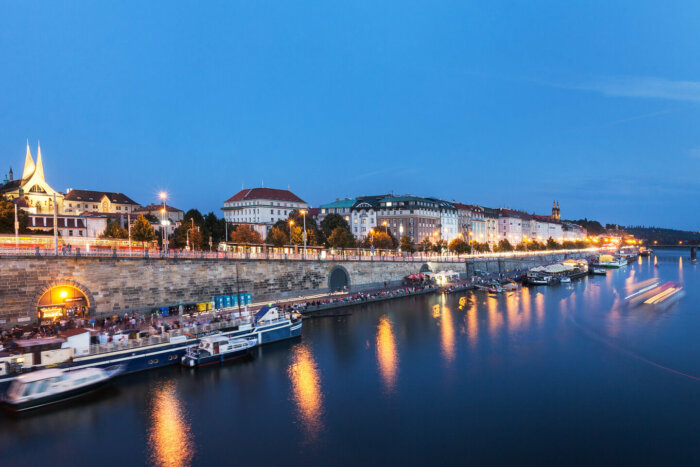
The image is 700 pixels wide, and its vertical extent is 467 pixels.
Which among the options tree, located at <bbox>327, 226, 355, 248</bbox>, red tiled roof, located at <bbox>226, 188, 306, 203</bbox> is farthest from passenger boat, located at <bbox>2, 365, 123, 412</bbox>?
red tiled roof, located at <bbox>226, 188, 306, 203</bbox>

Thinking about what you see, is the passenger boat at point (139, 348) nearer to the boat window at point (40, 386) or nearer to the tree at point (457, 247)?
the boat window at point (40, 386)

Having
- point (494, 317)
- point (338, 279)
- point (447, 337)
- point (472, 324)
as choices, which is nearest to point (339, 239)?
point (338, 279)

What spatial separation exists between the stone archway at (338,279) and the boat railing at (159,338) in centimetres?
1801

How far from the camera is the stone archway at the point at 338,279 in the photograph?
1827 inches

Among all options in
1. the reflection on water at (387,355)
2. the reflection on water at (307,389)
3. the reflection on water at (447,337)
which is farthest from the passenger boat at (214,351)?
the reflection on water at (447,337)

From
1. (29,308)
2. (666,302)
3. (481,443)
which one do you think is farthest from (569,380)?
(666,302)

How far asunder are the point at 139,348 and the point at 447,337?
19841mm

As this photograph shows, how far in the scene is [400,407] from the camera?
19.9 m

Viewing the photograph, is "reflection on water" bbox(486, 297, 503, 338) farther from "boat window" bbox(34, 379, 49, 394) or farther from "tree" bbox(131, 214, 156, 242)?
"tree" bbox(131, 214, 156, 242)

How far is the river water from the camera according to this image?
16172mm

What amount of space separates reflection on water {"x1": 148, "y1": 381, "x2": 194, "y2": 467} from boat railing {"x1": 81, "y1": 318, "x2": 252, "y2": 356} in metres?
2.98

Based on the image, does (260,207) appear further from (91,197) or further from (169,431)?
(169,431)

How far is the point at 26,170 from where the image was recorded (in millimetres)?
82500

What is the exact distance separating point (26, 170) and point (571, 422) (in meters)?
95.2
